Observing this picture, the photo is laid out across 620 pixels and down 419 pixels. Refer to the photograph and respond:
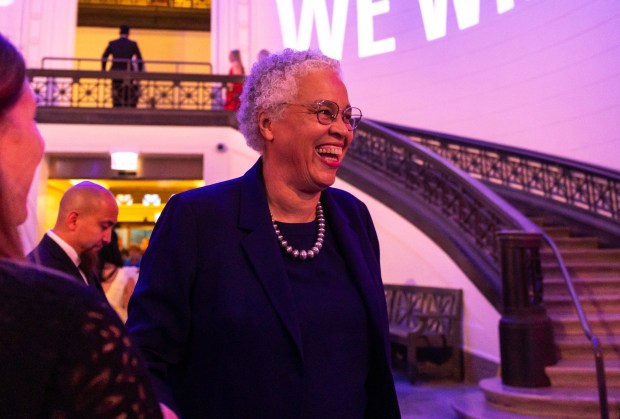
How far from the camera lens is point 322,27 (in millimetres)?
12000

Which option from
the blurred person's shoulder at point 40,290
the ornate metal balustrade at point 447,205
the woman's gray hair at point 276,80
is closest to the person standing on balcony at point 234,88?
the ornate metal balustrade at point 447,205

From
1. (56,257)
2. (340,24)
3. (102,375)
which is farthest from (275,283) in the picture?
(340,24)

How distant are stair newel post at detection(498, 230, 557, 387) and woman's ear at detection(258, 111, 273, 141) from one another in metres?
3.95

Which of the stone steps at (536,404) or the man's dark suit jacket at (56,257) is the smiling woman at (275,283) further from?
the stone steps at (536,404)

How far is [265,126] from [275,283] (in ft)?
1.74

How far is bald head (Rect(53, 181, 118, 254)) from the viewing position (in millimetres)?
2549

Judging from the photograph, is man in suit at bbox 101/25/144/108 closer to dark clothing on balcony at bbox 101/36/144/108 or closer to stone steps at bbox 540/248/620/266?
dark clothing on balcony at bbox 101/36/144/108

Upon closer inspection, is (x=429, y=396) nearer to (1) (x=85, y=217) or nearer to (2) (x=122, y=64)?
(1) (x=85, y=217)

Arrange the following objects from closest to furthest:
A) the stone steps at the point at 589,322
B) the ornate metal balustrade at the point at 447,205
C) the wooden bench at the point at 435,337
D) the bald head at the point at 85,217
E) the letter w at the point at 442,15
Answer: the bald head at the point at 85,217 < the stone steps at the point at 589,322 < the ornate metal balustrade at the point at 447,205 < the wooden bench at the point at 435,337 < the letter w at the point at 442,15

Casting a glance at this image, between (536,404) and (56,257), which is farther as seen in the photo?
(536,404)

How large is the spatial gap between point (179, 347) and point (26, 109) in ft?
2.69

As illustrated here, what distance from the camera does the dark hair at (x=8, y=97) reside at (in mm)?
711

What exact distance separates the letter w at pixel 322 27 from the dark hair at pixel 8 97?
11286 mm

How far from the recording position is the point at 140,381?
71 centimetres
